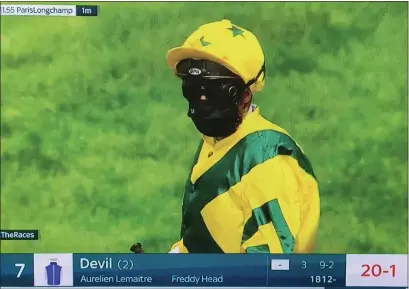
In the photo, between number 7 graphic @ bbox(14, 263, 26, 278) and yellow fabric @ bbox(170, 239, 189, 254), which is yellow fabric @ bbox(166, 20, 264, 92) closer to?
yellow fabric @ bbox(170, 239, 189, 254)

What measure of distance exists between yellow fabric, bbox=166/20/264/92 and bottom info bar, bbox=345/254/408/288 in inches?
22.7

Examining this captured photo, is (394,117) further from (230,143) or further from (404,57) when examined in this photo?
(230,143)

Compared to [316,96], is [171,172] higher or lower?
lower

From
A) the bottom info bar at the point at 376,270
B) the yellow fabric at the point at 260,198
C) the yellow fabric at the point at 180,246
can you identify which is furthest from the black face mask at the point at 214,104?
the bottom info bar at the point at 376,270

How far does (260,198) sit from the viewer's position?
1763mm

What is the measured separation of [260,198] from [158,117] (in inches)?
14.5

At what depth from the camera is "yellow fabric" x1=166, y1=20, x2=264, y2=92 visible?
5.69 ft

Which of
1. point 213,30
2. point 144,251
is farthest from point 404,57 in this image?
point 144,251

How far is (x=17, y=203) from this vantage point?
72.9 inches

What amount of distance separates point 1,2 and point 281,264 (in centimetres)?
108

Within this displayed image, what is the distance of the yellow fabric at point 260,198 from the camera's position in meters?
1.77
